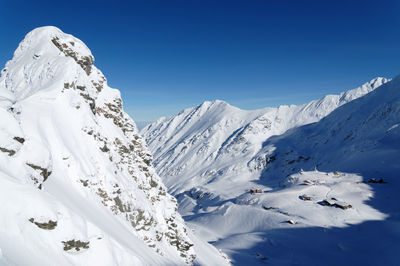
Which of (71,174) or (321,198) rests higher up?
(71,174)

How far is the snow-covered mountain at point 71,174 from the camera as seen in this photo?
9.02 m

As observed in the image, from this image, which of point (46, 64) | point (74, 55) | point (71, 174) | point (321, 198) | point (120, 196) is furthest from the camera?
point (321, 198)

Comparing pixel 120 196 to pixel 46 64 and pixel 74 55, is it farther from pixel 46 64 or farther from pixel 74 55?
pixel 74 55

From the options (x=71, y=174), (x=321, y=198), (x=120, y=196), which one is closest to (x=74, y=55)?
(x=71, y=174)

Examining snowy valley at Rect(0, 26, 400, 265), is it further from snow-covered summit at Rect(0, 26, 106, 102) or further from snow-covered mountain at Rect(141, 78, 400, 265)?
snow-covered mountain at Rect(141, 78, 400, 265)

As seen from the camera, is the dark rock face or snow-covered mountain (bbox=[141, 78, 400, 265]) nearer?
the dark rock face

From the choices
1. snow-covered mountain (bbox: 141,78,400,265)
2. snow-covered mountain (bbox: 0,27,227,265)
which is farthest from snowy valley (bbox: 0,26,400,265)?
snow-covered mountain (bbox: 141,78,400,265)

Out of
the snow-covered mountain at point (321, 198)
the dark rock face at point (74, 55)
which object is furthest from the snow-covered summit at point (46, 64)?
the snow-covered mountain at point (321, 198)

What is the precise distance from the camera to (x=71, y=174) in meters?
19.0

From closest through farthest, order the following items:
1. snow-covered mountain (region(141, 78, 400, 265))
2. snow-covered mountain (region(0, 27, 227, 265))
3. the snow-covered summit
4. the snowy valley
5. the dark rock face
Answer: snow-covered mountain (region(0, 27, 227, 265)), the snowy valley, the snow-covered summit, the dark rock face, snow-covered mountain (region(141, 78, 400, 265))

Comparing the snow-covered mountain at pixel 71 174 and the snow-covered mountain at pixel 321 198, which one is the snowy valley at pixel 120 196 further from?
the snow-covered mountain at pixel 321 198

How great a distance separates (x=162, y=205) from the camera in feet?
115

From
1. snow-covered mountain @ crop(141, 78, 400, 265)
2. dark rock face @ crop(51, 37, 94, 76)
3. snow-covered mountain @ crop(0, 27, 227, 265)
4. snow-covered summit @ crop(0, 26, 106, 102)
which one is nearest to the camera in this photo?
snow-covered mountain @ crop(0, 27, 227, 265)

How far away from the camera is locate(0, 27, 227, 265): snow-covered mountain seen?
9.02 meters
